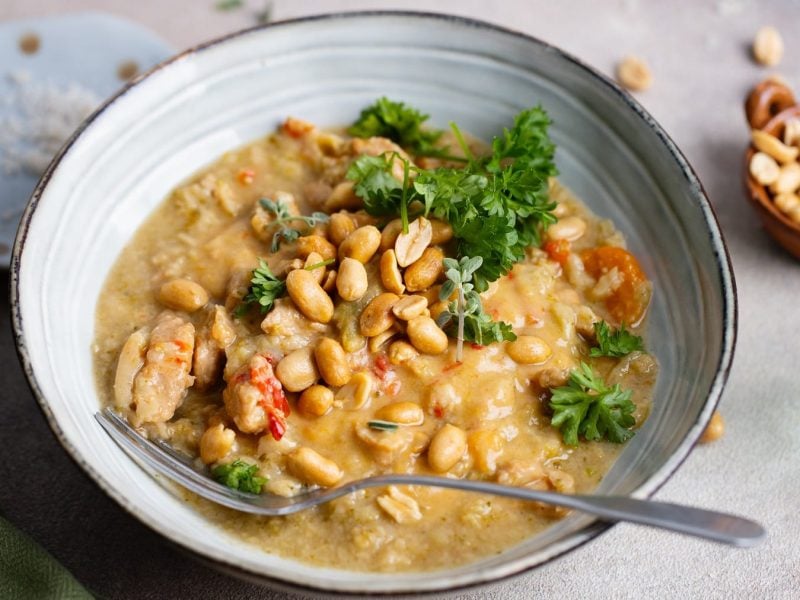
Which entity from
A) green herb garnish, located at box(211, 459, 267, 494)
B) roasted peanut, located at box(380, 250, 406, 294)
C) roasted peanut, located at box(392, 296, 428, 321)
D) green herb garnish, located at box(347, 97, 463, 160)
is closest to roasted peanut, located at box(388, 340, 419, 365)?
roasted peanut, located at box(392, 296, 428, 321)

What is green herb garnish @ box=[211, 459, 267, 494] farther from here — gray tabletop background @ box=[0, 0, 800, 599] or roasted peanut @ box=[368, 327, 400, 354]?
roasted peanut @ box=[368, 327, 400, 354]

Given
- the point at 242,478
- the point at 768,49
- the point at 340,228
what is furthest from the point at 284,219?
the point at 768,49

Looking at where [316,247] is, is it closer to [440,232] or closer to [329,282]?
[329,282]

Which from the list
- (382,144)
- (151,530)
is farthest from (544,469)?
(382,144)

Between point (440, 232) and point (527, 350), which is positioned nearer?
point (527, 350)

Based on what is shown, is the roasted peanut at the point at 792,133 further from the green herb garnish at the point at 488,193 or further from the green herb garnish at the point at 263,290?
the green herb garnish at the point at 263,290

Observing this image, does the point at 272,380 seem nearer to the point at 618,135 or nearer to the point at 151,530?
the point at 151,530
